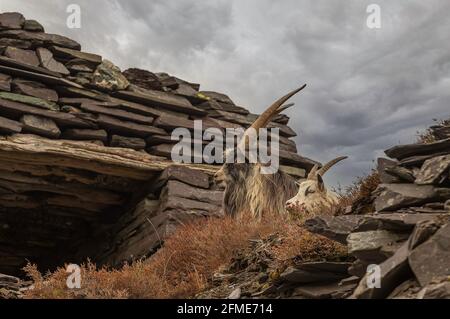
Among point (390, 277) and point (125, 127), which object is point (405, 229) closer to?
point (390, 277)

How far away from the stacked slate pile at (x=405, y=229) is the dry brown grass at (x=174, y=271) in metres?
1.81

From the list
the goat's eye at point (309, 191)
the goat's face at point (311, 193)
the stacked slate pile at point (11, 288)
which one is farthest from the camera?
the goat's eye at point (309, 191)

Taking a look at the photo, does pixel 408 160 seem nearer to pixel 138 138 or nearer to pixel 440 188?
pixel 440 188

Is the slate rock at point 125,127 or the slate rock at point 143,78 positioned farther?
the slate rock at point 143,78

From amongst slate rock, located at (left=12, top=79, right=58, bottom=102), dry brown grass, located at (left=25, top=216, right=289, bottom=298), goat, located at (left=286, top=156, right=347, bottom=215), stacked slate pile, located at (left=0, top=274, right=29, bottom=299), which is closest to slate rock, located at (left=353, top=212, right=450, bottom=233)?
dry brown grass, located at (left=25, top=216, right=289, bottom=298)

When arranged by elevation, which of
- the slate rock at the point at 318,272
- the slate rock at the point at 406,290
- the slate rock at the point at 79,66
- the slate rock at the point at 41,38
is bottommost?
the slate rock at the point at 406,290

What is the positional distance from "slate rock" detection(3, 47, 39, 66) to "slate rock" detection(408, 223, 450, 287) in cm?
962

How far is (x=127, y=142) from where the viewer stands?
11336 millimetres

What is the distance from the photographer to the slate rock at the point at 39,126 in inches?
404

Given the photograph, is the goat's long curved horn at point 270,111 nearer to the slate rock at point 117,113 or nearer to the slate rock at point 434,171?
the slate rock at point 117,113

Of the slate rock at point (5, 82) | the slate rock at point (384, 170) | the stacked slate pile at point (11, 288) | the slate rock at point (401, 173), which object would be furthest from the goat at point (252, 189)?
the slate rock at point (401, 173)

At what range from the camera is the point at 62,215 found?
38.4ft
